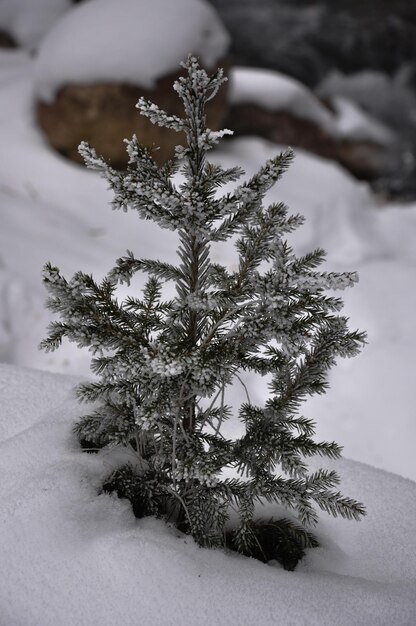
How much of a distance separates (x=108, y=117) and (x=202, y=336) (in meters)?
2.94

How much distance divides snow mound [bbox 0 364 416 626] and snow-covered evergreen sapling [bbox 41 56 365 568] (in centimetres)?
7

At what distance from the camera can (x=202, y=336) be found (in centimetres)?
→ 119

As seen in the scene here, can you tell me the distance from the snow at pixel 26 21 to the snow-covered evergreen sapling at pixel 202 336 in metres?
4.91

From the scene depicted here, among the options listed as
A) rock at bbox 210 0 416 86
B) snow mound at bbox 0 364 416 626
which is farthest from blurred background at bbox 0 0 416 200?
snow mound at bbox 0 364 416 626

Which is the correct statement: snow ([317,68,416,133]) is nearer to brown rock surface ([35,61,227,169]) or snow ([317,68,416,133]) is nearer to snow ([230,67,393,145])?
snow ([230,67,393,145])

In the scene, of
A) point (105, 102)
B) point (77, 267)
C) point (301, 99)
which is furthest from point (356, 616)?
point (301, 99)

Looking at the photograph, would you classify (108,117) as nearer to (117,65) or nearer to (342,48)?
(117,65)

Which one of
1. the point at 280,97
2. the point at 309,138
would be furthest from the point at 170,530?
the point at 309,138

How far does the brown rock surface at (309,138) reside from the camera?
4.74 meters

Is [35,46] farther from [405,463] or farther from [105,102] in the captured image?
[405,463]

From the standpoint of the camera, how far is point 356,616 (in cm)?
100

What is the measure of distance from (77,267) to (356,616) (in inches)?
91.2

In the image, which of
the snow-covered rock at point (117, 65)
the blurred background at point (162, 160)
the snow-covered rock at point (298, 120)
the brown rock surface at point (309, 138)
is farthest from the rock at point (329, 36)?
the snow-covered rock at point (117, 65)

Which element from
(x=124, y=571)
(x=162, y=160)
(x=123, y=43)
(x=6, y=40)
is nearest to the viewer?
(x=124, y=571)
